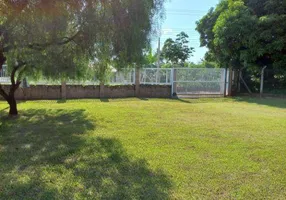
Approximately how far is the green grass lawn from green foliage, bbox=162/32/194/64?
22.7 m

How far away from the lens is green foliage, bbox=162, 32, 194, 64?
28938mm

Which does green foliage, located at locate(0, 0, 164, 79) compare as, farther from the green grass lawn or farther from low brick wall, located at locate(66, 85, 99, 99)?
low brick wall, located at locate(66, 85, 99, 99)

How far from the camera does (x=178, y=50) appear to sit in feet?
94.6

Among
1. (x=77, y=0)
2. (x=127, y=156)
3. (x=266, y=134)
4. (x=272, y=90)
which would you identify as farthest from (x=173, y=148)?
(x=272, y=90)

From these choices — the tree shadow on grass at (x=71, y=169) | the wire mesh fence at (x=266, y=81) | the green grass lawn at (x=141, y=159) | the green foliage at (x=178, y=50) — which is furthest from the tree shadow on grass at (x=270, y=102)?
the green foliage at (x=178, y=50)

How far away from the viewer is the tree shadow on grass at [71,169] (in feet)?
9.38

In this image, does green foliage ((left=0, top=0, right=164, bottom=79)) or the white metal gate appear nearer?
green foliage ((left=0, top=0, right=164, bottom=79))

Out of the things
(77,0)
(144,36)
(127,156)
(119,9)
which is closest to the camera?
(127,156)

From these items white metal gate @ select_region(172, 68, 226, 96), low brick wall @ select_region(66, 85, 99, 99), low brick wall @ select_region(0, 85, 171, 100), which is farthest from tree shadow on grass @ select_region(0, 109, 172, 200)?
white metal gate @ select_region(172, 68, 226, 96)

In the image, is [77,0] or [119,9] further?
[119,9]

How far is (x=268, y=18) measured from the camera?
1266 centimetres

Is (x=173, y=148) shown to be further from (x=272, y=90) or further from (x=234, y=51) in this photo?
(x=272, y=90)

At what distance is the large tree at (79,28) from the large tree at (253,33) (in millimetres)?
8838

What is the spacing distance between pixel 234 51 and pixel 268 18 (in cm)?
218
